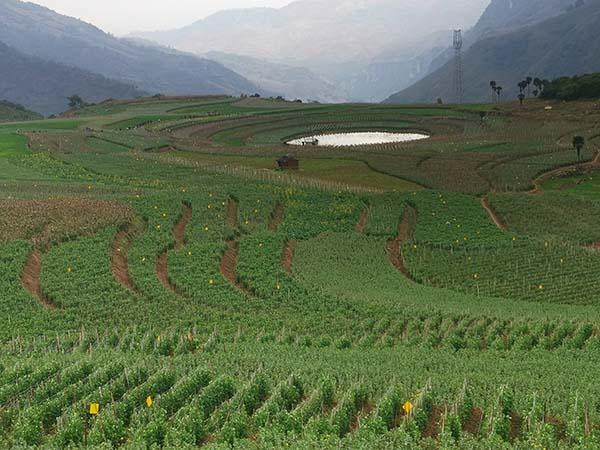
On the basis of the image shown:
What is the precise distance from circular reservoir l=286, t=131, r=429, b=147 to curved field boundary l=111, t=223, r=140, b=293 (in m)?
78.1

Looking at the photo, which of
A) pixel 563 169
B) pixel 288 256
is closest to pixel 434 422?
pixel 288 256

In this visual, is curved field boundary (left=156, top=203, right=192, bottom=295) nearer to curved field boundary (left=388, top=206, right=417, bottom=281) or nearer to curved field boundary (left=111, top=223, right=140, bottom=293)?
curved field boundary (left=111, top=223, right=140, bottom=293)

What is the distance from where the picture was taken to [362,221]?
6419 centimetres

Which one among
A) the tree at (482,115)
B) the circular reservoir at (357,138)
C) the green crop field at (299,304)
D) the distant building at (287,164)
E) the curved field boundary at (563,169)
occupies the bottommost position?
the green crop field at (299,304)

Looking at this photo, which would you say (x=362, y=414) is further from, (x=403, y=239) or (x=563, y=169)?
(x=563, y=169)

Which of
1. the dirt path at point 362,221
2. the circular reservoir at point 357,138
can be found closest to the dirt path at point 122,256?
the dirt path at point 362,221

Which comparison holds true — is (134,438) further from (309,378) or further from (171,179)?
(171,179)

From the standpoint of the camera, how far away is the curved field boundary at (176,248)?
1791 inches

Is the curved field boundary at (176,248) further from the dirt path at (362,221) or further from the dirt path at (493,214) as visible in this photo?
the dirt path at (493,214)

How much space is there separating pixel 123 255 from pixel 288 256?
43.9 feet

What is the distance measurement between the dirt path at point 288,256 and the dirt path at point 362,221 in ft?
25.2

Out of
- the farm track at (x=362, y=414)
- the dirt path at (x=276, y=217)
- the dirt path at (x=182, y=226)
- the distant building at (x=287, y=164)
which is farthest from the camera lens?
the distant building at (x=287, y=164)

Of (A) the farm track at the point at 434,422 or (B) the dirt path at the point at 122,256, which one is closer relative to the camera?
(A) the farm track at the point at 434,422

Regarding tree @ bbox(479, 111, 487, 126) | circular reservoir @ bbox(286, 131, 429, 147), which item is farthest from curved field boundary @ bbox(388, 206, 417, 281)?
tree @ bbox(479, 111, 487, 126)
